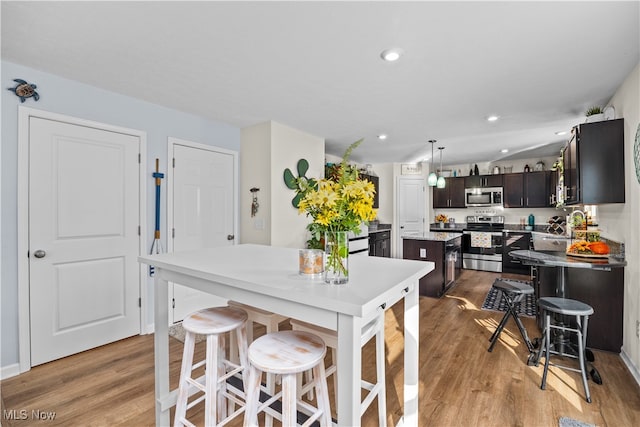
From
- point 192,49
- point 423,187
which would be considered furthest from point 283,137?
point 423,187

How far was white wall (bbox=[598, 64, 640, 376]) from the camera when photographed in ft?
7.52

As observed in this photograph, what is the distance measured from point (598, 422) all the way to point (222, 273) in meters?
2.35

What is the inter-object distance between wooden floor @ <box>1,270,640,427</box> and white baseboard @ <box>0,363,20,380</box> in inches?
2.8

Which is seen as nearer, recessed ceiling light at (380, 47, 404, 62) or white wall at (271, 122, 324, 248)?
recessed ceiling light at (380, 47, 404, 62)

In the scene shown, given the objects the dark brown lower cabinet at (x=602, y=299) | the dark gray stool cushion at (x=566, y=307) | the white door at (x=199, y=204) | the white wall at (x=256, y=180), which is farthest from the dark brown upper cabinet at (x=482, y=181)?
the white door at (x=199, y=204)

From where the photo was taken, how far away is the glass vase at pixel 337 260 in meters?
1.23

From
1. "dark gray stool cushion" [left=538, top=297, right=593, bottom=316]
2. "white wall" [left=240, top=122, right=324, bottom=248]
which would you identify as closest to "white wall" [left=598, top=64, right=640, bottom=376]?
"dark gray stool cushion" [left=538, top=297, right=593, bottom=316]

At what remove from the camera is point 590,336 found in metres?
2.74

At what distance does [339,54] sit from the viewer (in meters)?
2.14

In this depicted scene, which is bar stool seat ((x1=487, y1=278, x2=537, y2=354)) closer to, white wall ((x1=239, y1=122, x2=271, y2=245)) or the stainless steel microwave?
white wall ((x1=239, y1=122, x2=271, y2=245))

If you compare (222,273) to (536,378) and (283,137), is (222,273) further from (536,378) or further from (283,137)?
(283,137)

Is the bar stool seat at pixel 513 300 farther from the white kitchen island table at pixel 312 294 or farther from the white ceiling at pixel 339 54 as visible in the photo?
the white ceiling at pixel 339 54

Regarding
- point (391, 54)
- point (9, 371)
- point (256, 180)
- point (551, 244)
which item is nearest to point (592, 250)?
point (551, 244)

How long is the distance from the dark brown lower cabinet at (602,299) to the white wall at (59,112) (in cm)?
405
